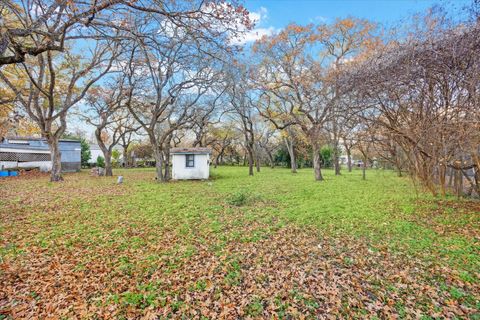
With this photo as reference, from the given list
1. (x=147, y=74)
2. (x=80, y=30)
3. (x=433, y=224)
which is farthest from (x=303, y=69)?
(x=80, y=30)

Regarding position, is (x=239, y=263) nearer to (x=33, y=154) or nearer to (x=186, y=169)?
(x=186, y=169)

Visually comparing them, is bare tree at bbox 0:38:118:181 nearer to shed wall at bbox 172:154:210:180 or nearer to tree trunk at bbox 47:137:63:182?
tree trunk at bbox 47:137:63:182

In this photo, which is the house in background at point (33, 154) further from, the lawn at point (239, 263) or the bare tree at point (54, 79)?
the lawn at point (239, 263)

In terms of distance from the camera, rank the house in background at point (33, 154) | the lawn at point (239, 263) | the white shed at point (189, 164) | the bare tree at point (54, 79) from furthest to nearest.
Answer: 1. the house in background at point (33, 154)
2. the white shed at point (189, 164)
3. the bare tree at point (54, 79)
4. the lawn at point (239, 263)

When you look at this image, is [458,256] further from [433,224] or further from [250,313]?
[250,313]

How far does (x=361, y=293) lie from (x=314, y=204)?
15.4 feet

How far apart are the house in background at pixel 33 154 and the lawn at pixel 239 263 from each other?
1568 centimetres

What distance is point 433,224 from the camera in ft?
17.5

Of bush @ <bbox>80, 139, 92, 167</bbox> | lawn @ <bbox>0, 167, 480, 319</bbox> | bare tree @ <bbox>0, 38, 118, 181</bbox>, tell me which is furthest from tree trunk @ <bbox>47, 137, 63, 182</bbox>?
bush @ <bbox>80, 139, 92, 167</bbox>

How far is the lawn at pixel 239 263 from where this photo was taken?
2557mm

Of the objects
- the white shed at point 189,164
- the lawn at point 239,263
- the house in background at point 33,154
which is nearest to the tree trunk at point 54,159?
the white shed at point 189,164

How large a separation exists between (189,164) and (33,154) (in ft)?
46.9

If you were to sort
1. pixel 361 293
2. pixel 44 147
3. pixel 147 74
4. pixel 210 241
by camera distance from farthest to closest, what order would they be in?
pixel 44 147, pixel 147 74, pixel 210 241, pixel 361 293

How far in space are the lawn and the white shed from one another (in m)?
8.77
